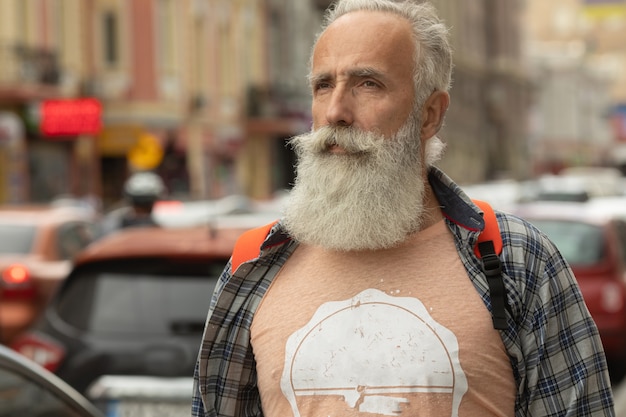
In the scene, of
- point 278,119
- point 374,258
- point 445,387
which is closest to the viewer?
point 445,387

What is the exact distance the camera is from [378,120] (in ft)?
8.75

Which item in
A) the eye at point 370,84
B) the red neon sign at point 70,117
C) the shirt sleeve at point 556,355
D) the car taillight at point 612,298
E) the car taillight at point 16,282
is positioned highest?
the eye at point 370,84

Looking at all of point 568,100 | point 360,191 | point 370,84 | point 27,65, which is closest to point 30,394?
point 360,191

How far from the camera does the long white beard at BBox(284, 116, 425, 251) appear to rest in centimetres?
264

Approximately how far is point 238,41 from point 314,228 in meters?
40.3

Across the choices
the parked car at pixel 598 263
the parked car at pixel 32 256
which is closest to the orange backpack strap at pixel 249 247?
the parked car at pixel 598 263

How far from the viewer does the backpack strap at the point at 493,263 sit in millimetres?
2508

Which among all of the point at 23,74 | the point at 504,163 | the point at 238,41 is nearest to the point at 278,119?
the point at 238,41

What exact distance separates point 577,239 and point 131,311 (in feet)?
19.3

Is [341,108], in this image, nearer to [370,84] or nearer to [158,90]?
[370,84]

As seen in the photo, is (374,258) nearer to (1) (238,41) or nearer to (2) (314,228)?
(2) (314,228)

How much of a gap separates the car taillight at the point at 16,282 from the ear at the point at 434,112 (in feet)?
31.0

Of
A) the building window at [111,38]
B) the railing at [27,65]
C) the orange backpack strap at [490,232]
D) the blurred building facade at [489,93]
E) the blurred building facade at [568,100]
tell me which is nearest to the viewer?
the orange backpack strap at [490,232]

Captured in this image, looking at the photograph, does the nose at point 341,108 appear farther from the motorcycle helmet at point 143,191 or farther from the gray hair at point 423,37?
the motorcycle helmet at point 143,191
